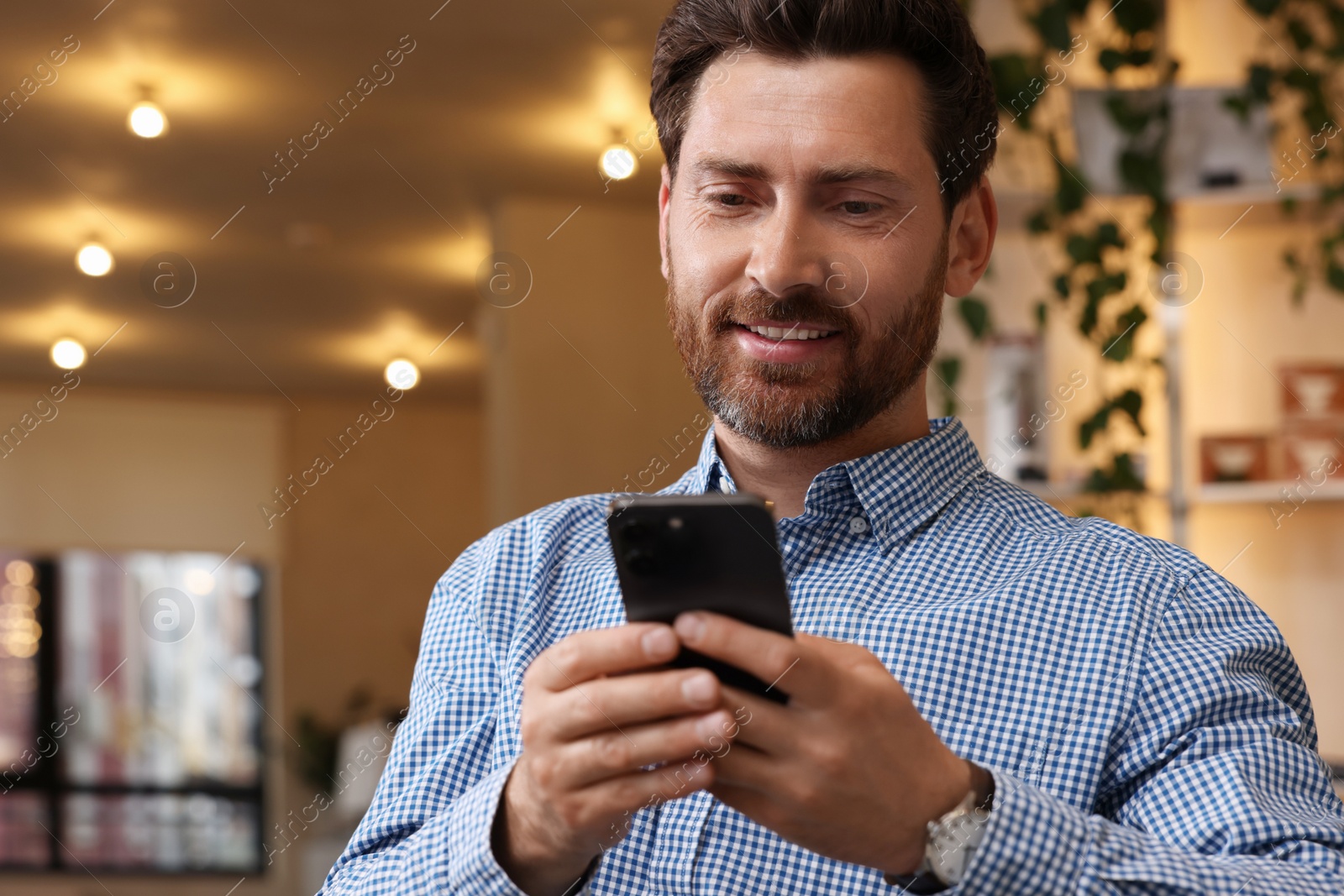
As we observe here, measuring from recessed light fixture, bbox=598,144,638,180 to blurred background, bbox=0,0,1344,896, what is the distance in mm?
16

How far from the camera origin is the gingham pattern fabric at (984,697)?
2.41 feet

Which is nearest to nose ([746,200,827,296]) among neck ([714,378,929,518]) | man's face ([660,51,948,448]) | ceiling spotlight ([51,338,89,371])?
man's face ([660,51,948,448])

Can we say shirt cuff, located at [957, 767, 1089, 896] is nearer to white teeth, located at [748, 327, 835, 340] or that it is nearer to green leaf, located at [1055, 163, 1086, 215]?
white teeth, located at [748, 327, 835, 340]

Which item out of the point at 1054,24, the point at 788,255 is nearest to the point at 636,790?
the point at 788,255

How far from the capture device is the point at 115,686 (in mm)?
7961

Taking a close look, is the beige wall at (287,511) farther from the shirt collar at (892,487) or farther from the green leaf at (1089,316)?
the shirt collar at (892,487)

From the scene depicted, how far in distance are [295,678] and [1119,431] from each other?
23.0 ft

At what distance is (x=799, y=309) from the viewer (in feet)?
3.00

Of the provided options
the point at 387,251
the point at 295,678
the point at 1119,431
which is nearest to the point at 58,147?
the point at 387,251

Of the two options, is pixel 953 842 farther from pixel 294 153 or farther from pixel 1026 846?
pixel 294 153

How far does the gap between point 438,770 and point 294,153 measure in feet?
12.1

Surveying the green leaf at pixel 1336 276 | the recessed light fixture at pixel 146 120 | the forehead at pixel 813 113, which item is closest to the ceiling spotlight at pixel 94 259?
the recessed light fixture at pixel 146 120

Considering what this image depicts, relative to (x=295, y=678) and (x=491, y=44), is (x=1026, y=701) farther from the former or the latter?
(x=295, y=678)

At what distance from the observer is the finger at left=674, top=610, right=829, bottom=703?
0.60m
